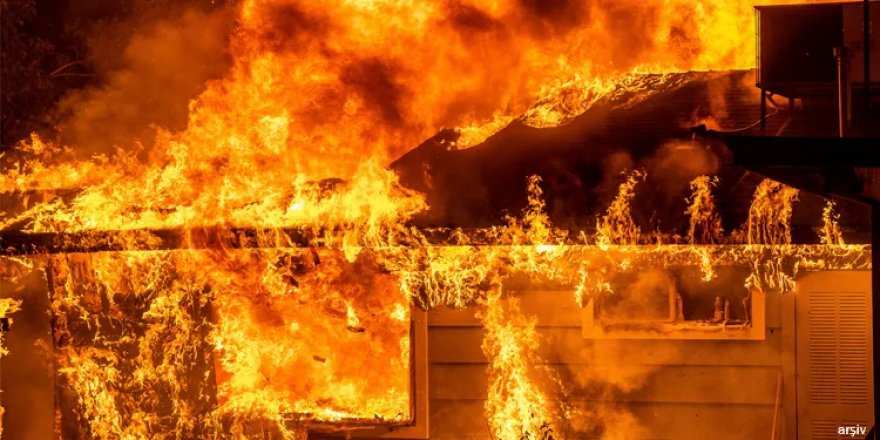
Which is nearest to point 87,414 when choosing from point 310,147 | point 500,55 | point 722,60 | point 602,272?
point 310,147

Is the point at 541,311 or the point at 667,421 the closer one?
the point at 667,421

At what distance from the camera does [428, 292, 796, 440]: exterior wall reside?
7648 mm

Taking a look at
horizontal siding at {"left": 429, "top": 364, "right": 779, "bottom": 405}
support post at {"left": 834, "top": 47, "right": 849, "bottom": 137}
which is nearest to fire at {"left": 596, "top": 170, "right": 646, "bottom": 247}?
horizontal siding at {"left": 429, "top": 364, "right": 779, "bottom": 405}

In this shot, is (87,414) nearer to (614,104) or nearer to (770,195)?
(614,104)

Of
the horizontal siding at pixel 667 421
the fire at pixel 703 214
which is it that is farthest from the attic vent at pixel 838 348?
the fire at pixel 703 214

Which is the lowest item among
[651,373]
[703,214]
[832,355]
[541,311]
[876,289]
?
[651,373]

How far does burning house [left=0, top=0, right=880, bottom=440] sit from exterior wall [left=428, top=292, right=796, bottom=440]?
0.02 m

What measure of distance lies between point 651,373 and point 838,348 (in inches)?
76.5

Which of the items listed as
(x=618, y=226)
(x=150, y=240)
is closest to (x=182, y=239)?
(x=150, y=240)

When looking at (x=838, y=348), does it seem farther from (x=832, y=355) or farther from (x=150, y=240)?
(x=150, y=240)

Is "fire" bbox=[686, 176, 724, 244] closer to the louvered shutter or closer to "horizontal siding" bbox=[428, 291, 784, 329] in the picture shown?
the louvered shutter

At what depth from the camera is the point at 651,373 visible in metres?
7.84

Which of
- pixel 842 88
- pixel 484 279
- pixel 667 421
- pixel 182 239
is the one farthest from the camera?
pixel 484 279

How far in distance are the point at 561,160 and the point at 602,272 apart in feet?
4.22
